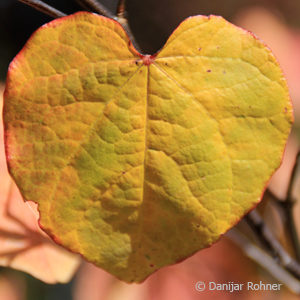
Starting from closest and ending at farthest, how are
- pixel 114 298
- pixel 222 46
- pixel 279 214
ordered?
pixel 222 46
pixel 114 298
pixel 279 214

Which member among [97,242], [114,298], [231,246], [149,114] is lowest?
[114,298]

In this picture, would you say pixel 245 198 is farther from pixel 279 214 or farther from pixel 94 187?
pixel 279 214

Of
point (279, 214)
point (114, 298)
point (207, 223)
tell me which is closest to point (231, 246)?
point (279, 214)

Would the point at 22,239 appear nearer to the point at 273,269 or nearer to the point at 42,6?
the point at 42,6

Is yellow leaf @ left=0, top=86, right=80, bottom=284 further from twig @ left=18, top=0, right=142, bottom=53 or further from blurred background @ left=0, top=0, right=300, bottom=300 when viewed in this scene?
twig @ left=18, top=0, right=142, bottom=53

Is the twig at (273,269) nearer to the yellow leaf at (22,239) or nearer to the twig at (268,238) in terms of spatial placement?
the twig at (268,238)

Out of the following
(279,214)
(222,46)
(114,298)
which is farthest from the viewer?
(279,214)

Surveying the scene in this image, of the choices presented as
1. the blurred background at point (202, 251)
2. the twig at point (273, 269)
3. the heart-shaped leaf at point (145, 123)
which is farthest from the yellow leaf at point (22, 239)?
the twig at point (273, 269)
